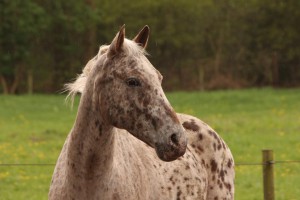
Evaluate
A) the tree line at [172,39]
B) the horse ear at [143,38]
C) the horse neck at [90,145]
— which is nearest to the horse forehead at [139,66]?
the horse ear at [143,38]

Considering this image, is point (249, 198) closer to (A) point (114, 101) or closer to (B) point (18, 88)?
(A) point (114, 101)

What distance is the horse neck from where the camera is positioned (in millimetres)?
4871

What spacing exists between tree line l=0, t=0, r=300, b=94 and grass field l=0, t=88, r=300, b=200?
345 inches

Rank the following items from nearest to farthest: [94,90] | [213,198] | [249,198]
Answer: [94,90] → [213,198] → [249,198]

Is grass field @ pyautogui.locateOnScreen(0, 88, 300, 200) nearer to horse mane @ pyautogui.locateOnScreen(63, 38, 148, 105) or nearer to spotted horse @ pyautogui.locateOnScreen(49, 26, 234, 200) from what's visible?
spotted horse @ pyautogui.locateOnScreen(49, 26, 234, 200)

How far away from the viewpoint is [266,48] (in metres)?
42.0

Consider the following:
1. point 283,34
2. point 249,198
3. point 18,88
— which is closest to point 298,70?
point 283,34

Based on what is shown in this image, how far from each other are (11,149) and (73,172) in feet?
36.6

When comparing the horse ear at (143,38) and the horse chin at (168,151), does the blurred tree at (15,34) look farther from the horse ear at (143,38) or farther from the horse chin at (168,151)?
the horse chin at (168,151)

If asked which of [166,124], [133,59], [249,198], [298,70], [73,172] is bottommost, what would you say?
[249,198]

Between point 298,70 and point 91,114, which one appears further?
point 298,70

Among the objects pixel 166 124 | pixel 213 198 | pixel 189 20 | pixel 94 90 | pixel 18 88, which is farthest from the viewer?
pixel 189 20

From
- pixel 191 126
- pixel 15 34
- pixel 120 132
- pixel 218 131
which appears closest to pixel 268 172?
pixel 191 126

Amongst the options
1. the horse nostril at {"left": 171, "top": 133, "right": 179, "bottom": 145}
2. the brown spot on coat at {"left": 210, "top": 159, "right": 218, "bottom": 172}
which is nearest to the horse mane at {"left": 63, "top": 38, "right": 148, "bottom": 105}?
the horse nostril at {"left": 171, "top": 133, "right": 179, "bottom": 145}
